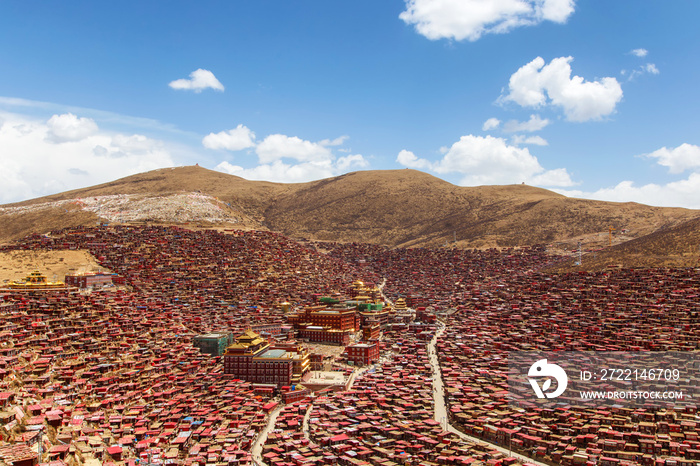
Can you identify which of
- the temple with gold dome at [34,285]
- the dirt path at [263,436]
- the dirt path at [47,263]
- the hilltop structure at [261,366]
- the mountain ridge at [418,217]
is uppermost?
the mountain ridge at [418,217]

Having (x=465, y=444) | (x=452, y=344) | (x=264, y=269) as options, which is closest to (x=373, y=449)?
(x=465, y=444)

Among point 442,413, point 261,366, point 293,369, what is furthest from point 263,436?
point 293,369

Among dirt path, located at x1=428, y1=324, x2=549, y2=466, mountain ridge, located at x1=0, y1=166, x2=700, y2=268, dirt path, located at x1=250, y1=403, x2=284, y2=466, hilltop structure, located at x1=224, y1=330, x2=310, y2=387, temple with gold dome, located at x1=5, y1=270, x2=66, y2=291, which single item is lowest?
dirt path, located at x1=250, y1=403, x2=284, y2=466

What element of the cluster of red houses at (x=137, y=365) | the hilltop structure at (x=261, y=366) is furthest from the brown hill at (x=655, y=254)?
the hilltop structure at (x=261, y=366)

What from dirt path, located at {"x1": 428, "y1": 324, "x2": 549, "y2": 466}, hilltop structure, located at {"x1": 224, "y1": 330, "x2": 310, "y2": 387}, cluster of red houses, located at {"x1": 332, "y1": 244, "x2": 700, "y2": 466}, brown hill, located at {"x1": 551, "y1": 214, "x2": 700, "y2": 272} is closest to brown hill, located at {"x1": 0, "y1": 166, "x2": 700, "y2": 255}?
brown hill, located at {"x1": 551, "y1": 214, "x2": 700, "y2": 272}

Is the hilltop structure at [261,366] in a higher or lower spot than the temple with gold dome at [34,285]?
lower

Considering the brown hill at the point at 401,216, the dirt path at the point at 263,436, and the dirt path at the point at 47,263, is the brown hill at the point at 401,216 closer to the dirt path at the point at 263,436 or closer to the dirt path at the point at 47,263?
the dirt path at the point at 47,263

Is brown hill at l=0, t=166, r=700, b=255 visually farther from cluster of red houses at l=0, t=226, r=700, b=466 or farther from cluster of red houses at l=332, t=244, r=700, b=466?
cluster of red houses at l=0, t=226, r=700, b=466

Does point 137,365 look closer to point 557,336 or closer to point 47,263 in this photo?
point 557,336
